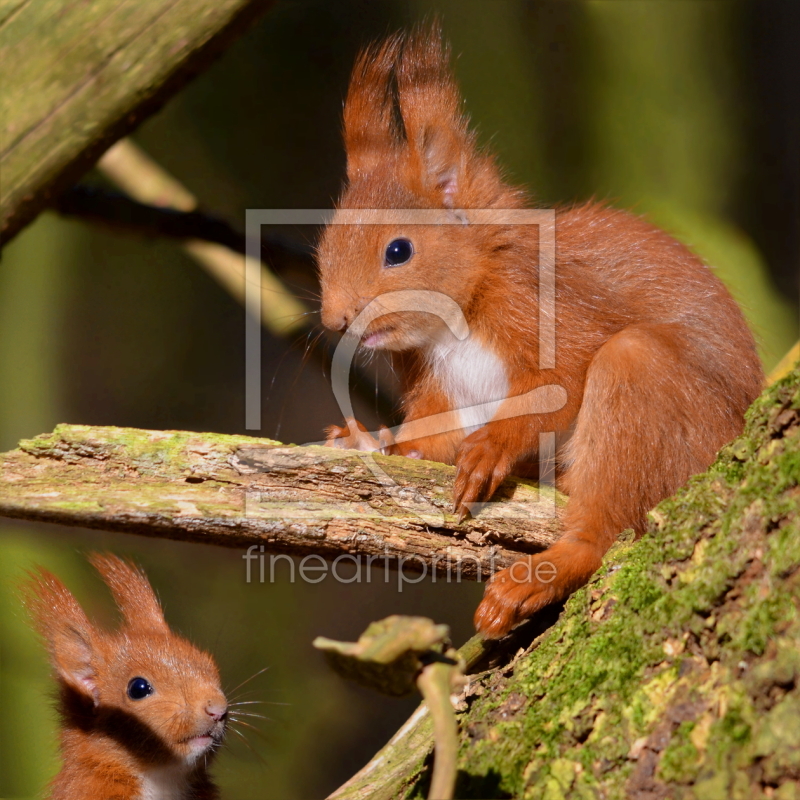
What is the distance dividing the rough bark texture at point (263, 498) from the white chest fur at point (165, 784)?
1.12 metres

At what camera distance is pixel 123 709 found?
8.04ft

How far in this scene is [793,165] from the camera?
13.3ft

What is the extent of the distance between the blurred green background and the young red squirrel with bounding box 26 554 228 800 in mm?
1066

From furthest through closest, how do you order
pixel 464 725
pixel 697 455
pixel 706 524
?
1. pixel 697 455
2. pixel 464 725
3. pixel 706 524

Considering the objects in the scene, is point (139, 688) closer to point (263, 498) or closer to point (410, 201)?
point (263, 498)

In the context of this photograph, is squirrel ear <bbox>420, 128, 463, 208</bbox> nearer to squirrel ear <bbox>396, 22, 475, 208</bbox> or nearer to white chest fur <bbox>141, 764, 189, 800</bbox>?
squirrel ear <bbox>396, 22, 475, 208</bbox>

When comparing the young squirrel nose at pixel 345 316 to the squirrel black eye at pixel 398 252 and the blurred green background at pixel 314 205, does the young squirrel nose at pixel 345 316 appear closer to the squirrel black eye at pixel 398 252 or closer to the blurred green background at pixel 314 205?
the squirrel black eye at pixel 398 252

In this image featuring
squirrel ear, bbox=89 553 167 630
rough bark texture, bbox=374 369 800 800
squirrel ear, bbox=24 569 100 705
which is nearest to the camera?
rough bark texture, bbox=374 369 800 800

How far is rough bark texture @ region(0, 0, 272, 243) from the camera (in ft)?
4.95

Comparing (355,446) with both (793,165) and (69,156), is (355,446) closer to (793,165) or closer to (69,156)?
(69,156)

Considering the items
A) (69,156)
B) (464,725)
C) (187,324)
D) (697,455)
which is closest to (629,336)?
(697,455)

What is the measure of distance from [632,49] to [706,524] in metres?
3.21

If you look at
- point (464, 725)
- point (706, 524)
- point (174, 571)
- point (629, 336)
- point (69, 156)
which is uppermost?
point (69, 156)

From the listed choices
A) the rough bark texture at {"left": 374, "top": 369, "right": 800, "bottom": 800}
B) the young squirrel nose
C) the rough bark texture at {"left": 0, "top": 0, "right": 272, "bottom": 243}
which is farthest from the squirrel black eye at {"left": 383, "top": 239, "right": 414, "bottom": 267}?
the rough bark texture at {"left": 374, "top": 369, "right": 800, "bottom": 800}
